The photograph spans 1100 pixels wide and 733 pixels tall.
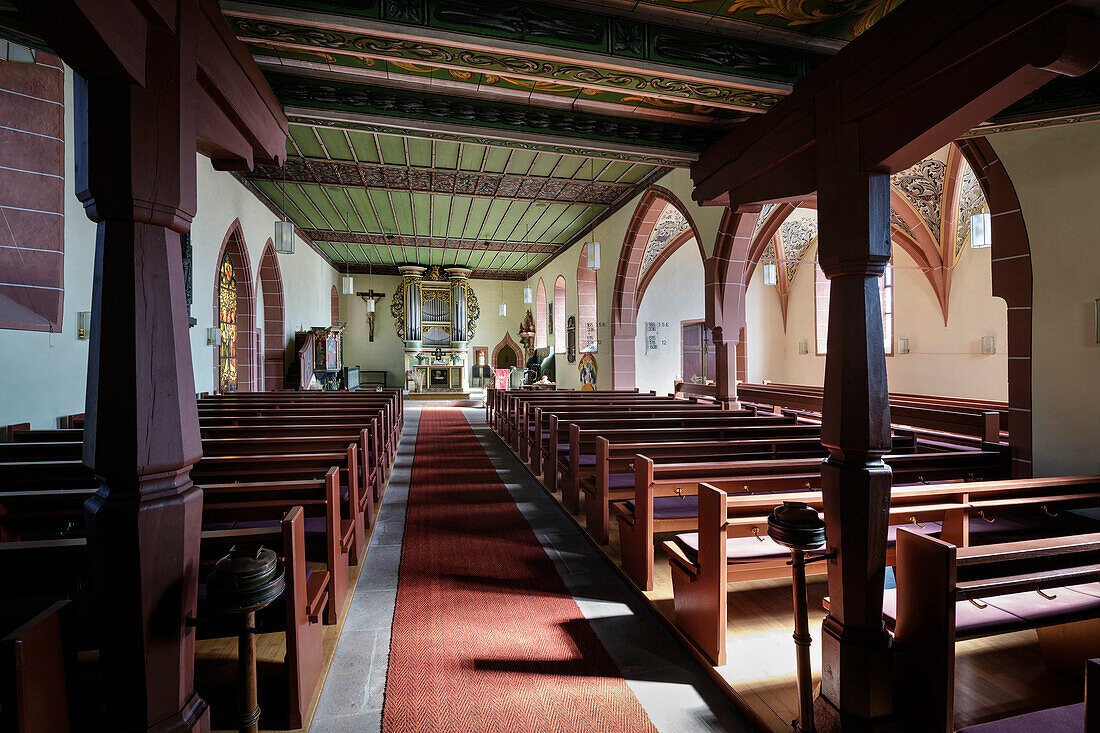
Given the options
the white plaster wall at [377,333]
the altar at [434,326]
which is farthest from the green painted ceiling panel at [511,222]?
the white plaster wall at [377,333]

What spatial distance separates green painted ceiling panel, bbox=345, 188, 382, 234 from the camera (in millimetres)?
9727

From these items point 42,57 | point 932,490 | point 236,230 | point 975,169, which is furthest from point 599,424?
point 236,230

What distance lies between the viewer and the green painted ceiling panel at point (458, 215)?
1044 cm

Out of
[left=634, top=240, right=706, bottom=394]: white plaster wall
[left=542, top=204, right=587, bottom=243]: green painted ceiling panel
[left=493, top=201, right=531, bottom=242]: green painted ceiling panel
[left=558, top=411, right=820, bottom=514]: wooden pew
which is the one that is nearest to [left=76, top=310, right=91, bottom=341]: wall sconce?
[left=558, top=411, right=820, bottom=514]: wooden pew

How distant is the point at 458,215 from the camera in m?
11.5

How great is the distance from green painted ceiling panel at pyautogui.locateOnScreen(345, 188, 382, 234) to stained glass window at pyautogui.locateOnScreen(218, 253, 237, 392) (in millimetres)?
2513

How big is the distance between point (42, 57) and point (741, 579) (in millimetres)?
6265

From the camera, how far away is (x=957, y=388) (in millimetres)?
8617

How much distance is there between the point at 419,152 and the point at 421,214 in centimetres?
375

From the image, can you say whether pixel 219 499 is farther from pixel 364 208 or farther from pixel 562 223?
pixel 562 223

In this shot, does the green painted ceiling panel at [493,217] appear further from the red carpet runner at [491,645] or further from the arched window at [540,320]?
the red carpet runner at [491,645]

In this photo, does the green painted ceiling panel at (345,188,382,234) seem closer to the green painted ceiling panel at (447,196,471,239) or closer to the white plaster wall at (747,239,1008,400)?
the green painted ceiling panel at (447,196,471,239)

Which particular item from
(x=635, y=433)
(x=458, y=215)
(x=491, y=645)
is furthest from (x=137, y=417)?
(x=458, y=215)

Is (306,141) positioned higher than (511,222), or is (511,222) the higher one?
(511,222)
